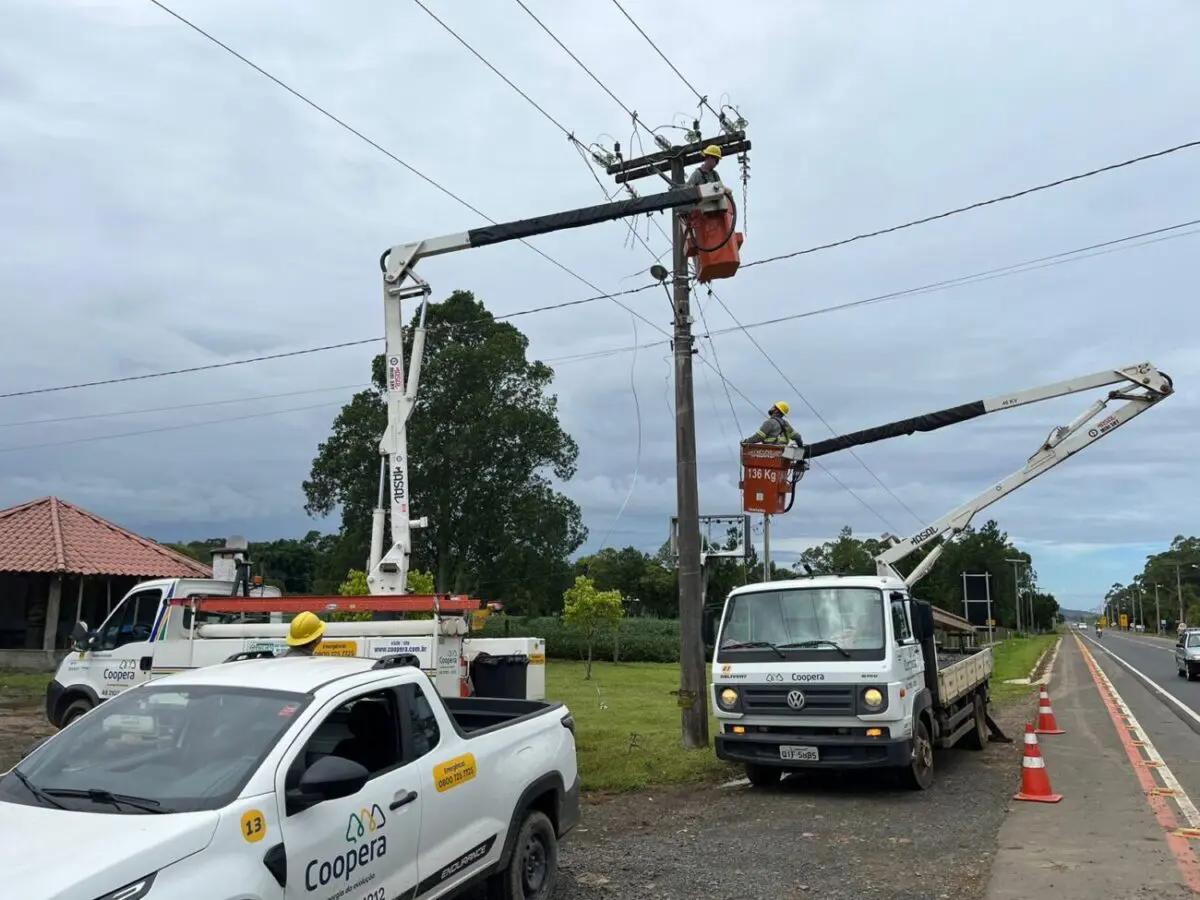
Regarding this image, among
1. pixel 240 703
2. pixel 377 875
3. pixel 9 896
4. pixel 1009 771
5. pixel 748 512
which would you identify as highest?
pixel 748 512

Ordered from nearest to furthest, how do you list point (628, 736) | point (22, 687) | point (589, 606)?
point (628, 736) → point (22, 687) → point (589, 606)

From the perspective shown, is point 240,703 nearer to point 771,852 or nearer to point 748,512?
point 771,852

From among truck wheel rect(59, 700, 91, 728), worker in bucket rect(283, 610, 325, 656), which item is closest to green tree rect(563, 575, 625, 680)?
truck wheel rect(59, 700, 91, 728)

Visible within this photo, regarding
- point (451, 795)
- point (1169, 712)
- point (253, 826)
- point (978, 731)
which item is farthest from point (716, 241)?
point (1169, 712)

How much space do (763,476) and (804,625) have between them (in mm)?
5226

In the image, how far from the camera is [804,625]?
10.1 metres

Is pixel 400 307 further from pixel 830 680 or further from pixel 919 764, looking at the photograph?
pixel 919 764

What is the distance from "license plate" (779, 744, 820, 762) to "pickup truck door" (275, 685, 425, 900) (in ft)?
18.8

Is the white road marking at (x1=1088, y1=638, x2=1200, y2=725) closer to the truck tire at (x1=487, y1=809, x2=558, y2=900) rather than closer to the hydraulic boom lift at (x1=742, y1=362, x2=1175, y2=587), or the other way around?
the hydraulic boom lift at (x1=742, y1=362, x2=1175, y2=587)

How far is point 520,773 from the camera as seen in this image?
224 inches

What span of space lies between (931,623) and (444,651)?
522cm

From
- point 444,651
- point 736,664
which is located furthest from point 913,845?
point 444,651

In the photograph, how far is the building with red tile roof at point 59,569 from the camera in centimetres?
2630

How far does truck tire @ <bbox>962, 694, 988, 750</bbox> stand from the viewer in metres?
13.4
